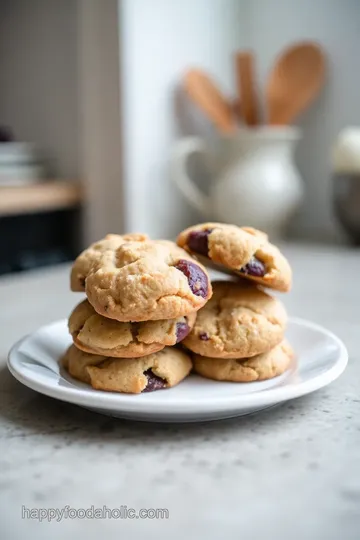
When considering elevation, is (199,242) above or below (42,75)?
below

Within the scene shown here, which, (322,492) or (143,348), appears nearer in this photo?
(322,492)

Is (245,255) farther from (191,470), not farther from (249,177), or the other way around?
(249,177)

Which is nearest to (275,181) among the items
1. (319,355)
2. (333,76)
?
(333,76)

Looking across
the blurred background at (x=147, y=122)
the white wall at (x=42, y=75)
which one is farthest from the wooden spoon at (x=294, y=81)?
the white wall at (x=42, y=75)

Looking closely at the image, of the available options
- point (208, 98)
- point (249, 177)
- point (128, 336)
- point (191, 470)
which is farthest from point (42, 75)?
point (191, 470)

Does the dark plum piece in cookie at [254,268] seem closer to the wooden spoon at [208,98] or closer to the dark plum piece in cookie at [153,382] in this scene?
the dark plum piece in cookie at [153,382]

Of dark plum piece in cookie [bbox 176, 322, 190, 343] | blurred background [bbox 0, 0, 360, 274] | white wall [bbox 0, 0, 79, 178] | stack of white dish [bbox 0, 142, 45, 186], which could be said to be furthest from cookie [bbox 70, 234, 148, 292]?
white wall [bbox 0, 0, 79, 178]

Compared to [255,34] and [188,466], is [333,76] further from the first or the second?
[188,466]
